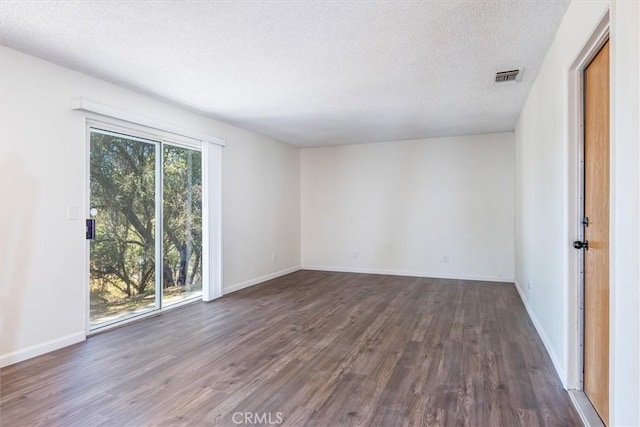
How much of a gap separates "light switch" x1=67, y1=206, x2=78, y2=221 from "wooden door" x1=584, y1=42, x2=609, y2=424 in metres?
3.96

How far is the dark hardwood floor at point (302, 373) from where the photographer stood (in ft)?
6.52

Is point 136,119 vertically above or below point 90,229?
above

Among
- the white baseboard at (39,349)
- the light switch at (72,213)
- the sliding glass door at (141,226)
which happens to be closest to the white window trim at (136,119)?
the sliding glass door at (141,226)

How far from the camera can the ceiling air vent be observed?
316 cm

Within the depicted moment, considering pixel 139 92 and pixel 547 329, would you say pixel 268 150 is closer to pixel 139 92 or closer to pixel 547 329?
pixel 139 92

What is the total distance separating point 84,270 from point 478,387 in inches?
136

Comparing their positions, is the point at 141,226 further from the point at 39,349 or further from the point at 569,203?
the point at 569,203

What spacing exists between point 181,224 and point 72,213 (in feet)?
4.61

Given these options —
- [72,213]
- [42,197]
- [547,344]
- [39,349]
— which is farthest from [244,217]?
[547,344]

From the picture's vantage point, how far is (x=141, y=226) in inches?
151

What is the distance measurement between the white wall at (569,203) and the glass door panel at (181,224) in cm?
396

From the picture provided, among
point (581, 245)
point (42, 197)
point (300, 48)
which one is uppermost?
point (300, 48)
